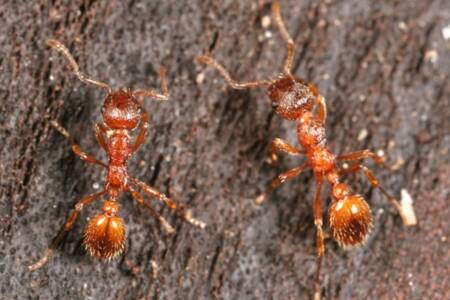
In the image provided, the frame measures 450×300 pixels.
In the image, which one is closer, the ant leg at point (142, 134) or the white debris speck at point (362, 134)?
the ant leg at point (142, 134)

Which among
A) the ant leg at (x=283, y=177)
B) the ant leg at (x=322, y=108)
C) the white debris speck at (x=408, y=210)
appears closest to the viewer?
the ant leg at (x=283, y=177)

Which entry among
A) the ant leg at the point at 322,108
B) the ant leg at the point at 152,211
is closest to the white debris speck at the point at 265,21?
the ant leg at the point at 322,108

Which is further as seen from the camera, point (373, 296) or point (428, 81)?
point (428, 81)

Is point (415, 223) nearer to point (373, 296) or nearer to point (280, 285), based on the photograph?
point (373, 296)

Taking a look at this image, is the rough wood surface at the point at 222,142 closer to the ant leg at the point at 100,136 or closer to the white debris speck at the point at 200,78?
the white debris speck at the point at 200,78

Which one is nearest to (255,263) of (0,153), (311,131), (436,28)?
(311,131)

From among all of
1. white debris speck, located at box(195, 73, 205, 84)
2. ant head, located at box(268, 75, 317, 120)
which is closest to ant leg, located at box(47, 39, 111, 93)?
white debris speck, located at box(195, 73, 205, 84)

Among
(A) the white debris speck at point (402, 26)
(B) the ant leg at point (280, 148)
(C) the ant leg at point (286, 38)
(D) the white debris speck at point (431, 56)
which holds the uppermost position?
(A) the white debris speck at point (402, 26)
